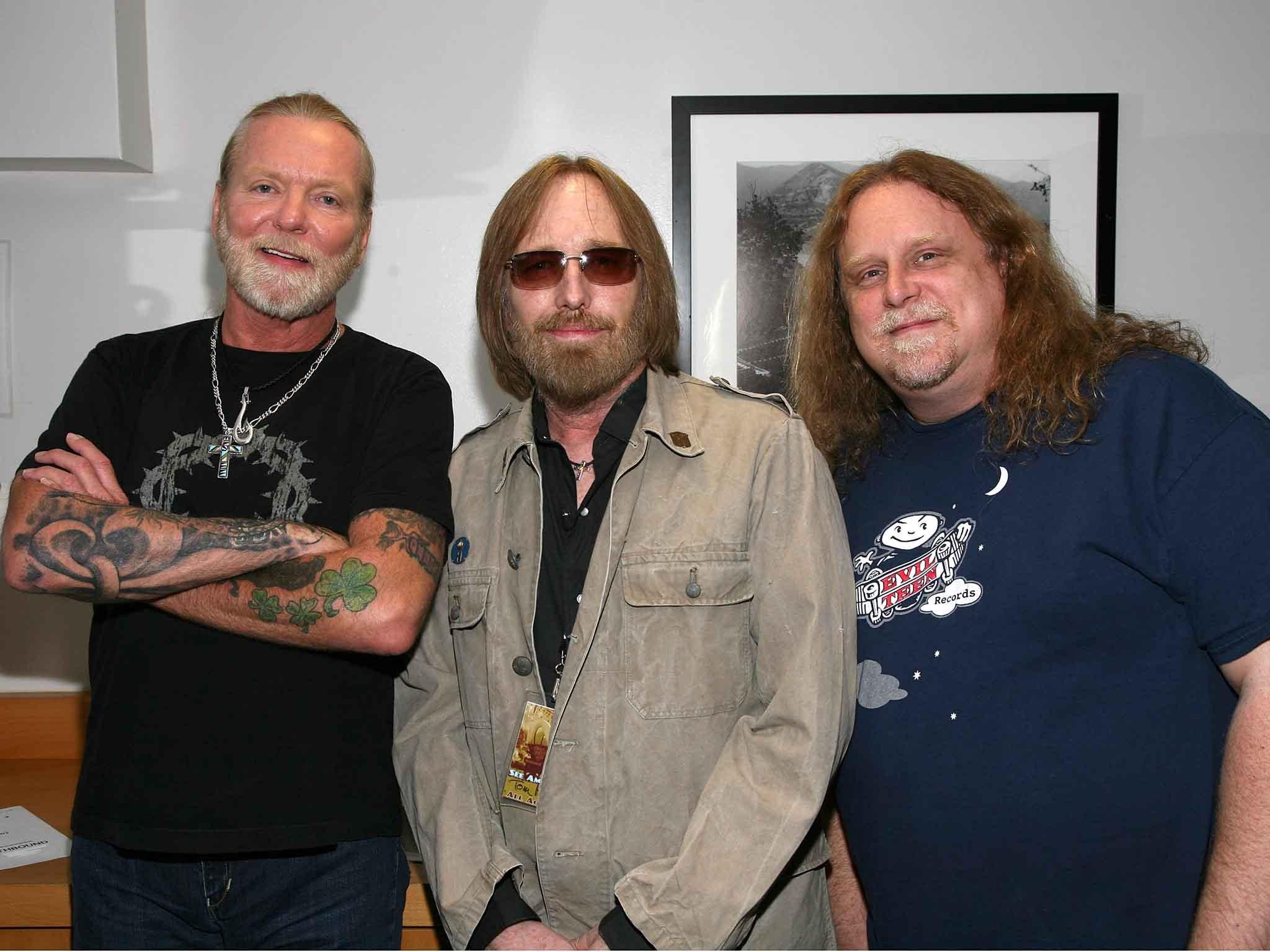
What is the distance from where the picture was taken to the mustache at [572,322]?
182 cm

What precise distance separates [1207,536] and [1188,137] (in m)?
1.62

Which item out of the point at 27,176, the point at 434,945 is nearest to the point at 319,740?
the point at 434,945

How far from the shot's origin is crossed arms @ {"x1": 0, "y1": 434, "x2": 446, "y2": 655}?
1562 mm

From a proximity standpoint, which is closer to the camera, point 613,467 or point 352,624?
point 352,624

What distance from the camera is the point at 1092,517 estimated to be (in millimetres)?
1611

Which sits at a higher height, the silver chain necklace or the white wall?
the white wall

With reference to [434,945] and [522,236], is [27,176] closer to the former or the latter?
[522,236]

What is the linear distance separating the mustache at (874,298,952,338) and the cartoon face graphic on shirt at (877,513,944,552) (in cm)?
35

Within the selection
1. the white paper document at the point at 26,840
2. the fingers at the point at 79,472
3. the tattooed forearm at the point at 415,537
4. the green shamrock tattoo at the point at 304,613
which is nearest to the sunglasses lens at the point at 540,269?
the tattooed forearm at the point at 415,537

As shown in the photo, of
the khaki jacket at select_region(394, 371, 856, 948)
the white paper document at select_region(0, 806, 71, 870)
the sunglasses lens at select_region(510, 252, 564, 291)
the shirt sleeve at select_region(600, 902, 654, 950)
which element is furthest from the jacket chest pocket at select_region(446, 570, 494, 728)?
the white paper document at select_region(0, 806, 71, 870)

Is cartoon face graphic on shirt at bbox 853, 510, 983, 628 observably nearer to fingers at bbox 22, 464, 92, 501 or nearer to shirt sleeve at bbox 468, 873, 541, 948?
shirt sleeve at bbox 468, 873, 541, 948

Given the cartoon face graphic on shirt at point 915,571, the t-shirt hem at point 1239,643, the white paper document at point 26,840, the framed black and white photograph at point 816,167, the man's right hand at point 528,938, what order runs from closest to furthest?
1. the t-shirt hem at point 1239,643
2. the man's right hand at point 528,938
3. the cartoon face graphic on shirt at point 915,571
4. the white paper document at point 26,840
5. the framed black and white photograph at point 816,167

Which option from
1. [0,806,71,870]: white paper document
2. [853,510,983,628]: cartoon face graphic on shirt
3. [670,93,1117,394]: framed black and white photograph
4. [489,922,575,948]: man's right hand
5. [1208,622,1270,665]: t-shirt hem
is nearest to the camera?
[1208,622,1270,665]: t-shirt hem

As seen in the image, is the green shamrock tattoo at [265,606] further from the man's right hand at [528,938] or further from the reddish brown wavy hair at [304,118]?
the reddish brown wavy hair at [304,118]
